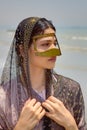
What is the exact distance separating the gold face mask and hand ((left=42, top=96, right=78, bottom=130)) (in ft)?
0.48

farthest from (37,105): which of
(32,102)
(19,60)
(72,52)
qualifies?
(72,52)

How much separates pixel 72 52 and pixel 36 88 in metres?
0.55

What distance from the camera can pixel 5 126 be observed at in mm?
1021

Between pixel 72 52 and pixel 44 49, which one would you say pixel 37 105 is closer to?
pixel 44 49

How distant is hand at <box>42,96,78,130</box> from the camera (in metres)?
0.99

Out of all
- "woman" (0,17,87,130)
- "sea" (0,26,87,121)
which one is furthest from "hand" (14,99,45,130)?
"sea" (0,26,87,121)

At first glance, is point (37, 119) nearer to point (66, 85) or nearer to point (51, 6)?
point (66, 85)

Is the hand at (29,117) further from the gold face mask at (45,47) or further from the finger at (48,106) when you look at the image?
the gold face mask at (45,47)

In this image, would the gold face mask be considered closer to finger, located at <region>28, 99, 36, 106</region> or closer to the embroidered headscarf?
the embroidered headscarf

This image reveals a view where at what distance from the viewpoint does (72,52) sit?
1570mm

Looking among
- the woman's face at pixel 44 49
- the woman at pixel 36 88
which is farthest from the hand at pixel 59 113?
the woman's face at pixel 44 49

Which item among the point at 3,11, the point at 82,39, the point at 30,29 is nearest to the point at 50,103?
the point at 30,29

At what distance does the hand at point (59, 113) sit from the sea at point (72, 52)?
545 mm

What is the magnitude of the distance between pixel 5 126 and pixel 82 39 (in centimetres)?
69
